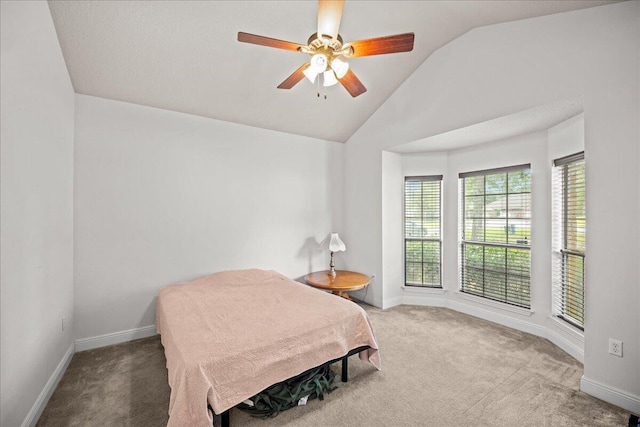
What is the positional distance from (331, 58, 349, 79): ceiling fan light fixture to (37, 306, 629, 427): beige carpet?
2306 mm

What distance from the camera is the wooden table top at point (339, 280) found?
357cm

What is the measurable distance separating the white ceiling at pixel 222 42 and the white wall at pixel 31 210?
29cm

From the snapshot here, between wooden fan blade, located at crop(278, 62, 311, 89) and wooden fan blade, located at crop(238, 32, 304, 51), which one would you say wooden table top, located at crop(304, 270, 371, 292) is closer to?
wooden fan blade, located at crop(278, 62, 311, 89)

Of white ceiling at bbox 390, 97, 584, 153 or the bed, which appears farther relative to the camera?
white ceiling at bbox 390, 97, 584, 153

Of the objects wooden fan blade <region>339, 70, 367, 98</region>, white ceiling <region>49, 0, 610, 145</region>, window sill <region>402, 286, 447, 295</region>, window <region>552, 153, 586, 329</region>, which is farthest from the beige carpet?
white ceiling <region>49, 0, 610, 145</region>

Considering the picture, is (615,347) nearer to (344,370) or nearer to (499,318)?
(499,318)

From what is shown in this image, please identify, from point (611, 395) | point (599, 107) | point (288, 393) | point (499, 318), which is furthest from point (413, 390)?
point (599, 107)

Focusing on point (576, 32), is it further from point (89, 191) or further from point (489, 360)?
point (89, 191)

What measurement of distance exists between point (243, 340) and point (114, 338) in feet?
6.69

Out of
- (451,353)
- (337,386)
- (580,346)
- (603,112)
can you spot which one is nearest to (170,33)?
(337,386)

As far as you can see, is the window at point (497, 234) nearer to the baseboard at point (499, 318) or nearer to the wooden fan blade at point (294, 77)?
the baseboard at point (499, 318)

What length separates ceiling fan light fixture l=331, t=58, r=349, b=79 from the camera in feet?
6.20

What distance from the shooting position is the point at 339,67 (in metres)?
1.91

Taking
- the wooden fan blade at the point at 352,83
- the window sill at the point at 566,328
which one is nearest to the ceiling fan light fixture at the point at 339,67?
the wooden fan blade at the point at 352,83
